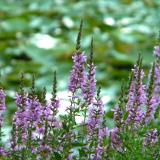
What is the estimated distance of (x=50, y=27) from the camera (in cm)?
1741

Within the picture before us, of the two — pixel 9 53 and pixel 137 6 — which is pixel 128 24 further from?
pixel 9 53

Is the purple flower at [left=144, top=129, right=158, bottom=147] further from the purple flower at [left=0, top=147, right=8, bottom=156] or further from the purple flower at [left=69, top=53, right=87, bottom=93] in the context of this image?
the purple flower at [left=0, top=147, right=8, bottom=156]

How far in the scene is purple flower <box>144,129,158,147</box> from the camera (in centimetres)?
535

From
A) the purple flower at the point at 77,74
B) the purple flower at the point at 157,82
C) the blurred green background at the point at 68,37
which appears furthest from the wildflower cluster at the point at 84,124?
the blurred green background at the point at 68,37

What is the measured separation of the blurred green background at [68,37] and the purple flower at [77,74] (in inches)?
258

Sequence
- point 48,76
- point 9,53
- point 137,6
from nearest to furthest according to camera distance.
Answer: point 48,76
point 9,53
point 137,6

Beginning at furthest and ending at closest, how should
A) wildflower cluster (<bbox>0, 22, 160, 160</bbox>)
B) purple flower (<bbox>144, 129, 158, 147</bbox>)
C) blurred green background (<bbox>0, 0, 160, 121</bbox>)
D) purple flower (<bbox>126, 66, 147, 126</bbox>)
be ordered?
blurred green background (<bbox>0, 0, 160, 121</bbox>) < purple flower (<bbox>144, 129, 158, 147</bbox>) < purple flower (<bbox>126, 66, 147, 126</bbox>) < wildflower cluster (<bbox>0, 22, 160, 160</bbox>)

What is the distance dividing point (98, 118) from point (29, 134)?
21.1 inches

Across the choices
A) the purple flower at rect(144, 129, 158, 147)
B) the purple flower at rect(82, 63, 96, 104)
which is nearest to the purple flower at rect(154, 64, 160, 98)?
the purple flower at rect(144, 129, 158, 147)

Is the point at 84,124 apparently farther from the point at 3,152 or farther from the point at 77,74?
the point at 3,152

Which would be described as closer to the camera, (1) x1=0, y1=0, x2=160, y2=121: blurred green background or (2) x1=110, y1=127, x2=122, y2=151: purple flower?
(2) x1=110, y1=127, x2=122, y2=151: purple flower

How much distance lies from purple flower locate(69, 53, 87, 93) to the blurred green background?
21.5ft

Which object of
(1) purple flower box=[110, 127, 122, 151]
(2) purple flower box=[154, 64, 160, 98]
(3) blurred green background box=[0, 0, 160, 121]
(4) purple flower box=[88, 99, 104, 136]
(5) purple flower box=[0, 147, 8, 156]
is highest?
(3) blurred green background box=[0, 0, 160, 121]

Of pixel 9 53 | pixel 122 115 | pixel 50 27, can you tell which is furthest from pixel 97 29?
pixel 122 115
